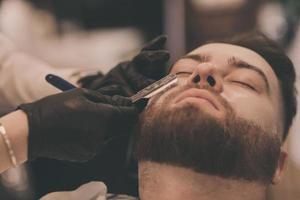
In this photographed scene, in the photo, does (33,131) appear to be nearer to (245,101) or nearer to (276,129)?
(245,101)

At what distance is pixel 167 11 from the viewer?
2012 mm

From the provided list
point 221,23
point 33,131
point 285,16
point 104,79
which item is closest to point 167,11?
point 221,23

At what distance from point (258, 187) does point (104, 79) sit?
571 millimetres

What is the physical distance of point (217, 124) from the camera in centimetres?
108

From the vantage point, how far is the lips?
1115mm

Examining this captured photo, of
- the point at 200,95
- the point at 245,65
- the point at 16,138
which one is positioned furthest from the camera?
the point at 245,65

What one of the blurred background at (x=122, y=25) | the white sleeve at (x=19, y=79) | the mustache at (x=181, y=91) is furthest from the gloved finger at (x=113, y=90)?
the blurred background at (x=122, y=25)

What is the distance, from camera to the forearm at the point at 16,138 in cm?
102

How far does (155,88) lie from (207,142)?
0.20 meters

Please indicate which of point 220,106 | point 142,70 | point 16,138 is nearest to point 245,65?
point 220,106

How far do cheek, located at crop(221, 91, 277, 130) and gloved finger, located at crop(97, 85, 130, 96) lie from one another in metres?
0.29

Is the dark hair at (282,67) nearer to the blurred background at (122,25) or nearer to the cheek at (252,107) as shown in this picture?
the cheek at (252,107)

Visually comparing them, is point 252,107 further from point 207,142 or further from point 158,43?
point 158,43

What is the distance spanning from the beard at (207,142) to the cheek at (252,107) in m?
0.02
